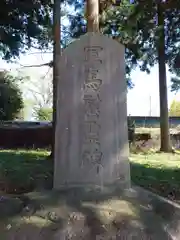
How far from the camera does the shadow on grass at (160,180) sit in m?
6.68

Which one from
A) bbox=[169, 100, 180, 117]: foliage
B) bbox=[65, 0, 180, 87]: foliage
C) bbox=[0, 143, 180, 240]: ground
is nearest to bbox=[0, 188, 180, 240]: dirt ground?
bbox=[0, 143, 180, 240]: ground

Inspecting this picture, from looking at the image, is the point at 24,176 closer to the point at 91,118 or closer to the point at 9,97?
the point at 91,118

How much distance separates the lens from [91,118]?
492cm

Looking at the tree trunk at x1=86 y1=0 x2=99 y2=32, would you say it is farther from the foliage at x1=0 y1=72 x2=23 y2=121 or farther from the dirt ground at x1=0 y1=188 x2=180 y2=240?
the foliage at x1=0 y1=72 x2=23 y2=121

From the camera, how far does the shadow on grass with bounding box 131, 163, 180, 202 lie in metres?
6.68

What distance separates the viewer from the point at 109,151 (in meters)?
4.93

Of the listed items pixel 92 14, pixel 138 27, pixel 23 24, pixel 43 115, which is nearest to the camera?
pixel 92 14

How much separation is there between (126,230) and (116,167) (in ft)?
3.49

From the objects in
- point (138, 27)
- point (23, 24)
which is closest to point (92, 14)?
point (23, 24)

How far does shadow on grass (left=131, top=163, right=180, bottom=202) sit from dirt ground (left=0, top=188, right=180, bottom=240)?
199cm

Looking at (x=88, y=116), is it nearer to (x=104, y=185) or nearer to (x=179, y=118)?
(x=104, y=185)

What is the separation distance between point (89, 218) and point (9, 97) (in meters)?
14.4

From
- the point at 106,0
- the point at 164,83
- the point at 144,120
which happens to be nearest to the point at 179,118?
the point at 144,120

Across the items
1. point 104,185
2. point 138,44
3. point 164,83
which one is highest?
point 138,44
